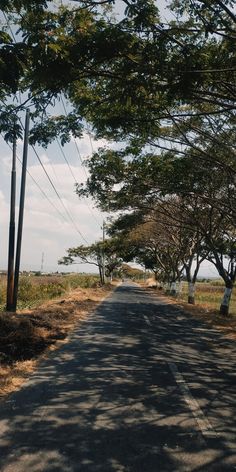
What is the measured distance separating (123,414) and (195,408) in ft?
3.68

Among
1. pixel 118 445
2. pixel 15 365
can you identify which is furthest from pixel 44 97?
pixel 118 445

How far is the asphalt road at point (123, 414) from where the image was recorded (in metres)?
4.77

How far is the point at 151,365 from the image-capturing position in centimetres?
977

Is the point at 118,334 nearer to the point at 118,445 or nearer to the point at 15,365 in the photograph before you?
the point at 15,365

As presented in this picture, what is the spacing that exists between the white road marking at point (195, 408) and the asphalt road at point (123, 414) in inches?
0.5

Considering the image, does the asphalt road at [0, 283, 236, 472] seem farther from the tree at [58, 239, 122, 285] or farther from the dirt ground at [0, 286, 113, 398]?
the tree at [58, 239, 122, 285]

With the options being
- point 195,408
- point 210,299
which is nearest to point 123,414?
point 195,408

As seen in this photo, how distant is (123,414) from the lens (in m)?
6.31

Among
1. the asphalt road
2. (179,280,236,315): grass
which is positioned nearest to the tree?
(179,280,236,315): grass

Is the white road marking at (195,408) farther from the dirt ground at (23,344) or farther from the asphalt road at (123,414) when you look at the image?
the dirt ground at (23,344)

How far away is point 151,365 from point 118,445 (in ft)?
15.4

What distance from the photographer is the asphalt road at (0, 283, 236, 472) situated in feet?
15.6

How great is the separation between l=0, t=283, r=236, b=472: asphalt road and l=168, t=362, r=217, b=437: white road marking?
0.01 metres

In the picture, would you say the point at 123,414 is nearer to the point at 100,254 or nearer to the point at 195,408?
the point at 195,408
